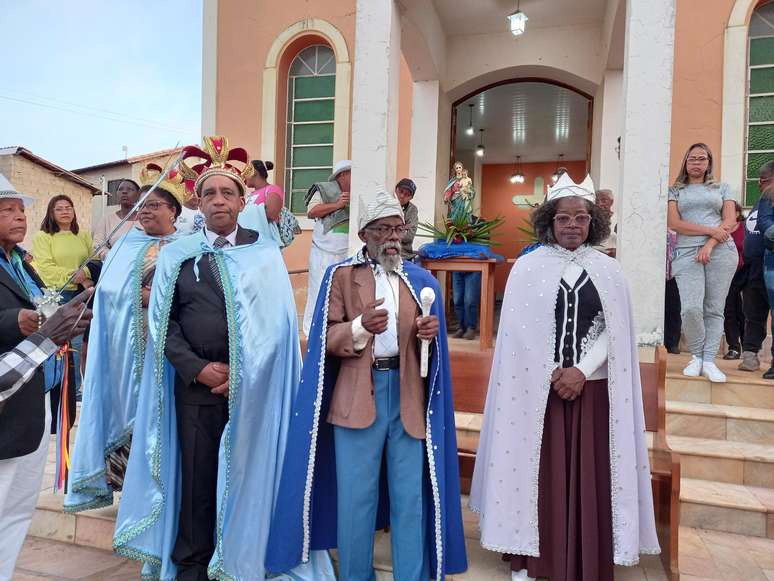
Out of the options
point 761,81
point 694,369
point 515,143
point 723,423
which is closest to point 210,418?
point 723,423

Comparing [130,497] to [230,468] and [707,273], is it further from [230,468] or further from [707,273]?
[707,273]

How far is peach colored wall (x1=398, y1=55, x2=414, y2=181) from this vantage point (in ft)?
27.4

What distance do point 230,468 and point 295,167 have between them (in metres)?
6.82

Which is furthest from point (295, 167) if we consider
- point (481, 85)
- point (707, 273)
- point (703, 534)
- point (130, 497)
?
point (703, 534)

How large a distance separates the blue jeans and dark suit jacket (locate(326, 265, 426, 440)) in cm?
415

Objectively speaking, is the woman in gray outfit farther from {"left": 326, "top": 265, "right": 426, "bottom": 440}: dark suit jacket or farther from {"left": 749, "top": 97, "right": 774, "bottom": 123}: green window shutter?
{"left": 326, "top": 265, "right": 426, "bottom": 440}: dark suit jacket

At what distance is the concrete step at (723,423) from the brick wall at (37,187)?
1725cm

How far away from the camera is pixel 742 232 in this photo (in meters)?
5.96

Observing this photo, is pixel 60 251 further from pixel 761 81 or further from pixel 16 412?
pixel 761 81

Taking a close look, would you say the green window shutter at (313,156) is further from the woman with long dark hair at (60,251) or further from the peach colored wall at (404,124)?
the woman with long dark hair at (60,251)

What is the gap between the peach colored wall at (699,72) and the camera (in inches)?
270

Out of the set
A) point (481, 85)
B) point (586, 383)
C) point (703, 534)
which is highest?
point (481, 85)

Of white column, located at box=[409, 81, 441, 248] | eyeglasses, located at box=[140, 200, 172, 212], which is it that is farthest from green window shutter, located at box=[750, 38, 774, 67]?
eyeglasses, located at box=[140, 200, 172, 212]

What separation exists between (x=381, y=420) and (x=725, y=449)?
2.91m
